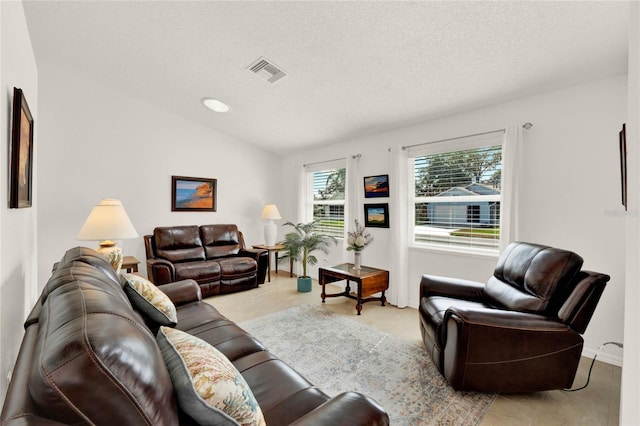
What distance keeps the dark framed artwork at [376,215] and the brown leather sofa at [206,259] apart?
1.72 metres

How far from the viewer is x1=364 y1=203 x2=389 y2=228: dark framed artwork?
3.95 metres

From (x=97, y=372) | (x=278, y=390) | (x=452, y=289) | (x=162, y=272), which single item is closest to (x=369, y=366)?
(x=452, y=289)

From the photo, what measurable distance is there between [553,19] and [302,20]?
5.50 ft

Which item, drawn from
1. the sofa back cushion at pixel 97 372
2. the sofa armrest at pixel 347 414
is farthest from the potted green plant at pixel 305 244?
the sofa back cushion at pixel 97 372

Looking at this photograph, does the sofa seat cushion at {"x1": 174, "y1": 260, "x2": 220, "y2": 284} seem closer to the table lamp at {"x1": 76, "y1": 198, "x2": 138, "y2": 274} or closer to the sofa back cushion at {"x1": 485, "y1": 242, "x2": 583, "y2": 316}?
the table lamp at {"x1": 76, "y1": 198, "x2": 138, "y2": 274}

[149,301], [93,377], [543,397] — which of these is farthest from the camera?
[543,397]

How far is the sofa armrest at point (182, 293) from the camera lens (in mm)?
2295

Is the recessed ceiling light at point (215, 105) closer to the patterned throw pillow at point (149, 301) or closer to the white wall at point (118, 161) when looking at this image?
the white wall at point (118, 161)

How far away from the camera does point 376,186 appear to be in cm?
405

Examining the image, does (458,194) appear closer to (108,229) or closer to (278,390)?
(278,390)

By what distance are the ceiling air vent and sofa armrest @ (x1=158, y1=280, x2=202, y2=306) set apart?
212cm

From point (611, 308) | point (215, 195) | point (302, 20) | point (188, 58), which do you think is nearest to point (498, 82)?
point (302, 20)

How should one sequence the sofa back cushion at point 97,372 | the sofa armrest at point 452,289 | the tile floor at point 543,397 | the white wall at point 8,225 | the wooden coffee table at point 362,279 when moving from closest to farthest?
the sofa back cushion at point 97,372
the white wall at point 8,225
the tile floor at point 543,397
the sofa armrest at point 452,289
the wooden coffee table at point 362,279

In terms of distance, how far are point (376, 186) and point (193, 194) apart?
292 centimetres
